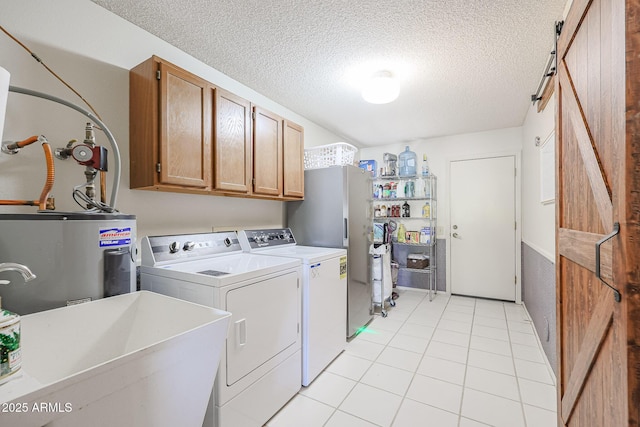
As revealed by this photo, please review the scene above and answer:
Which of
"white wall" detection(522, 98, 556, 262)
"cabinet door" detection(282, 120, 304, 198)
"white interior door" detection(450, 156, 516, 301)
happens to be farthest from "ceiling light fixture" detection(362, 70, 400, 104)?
"white interior door" detection(450, 156, 516, 301)

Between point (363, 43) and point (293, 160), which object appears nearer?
point (363, 43)

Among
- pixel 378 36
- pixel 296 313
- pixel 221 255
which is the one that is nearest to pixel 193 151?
pixel 221 255

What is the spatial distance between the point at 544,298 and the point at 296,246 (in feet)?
7.45

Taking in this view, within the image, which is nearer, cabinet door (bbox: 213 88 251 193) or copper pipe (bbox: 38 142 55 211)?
copper pipe (bbox: 38 142 55 211)

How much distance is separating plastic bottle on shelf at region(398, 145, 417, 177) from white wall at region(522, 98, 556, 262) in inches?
54.5

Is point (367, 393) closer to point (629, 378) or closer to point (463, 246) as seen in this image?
point (629, 378)

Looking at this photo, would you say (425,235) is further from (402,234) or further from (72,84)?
(72,84)

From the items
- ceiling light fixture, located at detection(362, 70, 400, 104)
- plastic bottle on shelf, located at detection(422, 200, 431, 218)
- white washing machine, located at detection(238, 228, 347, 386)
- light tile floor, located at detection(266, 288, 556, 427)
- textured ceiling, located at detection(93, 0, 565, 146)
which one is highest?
textured ceiling, located at detection(93, 0, 565, 146)

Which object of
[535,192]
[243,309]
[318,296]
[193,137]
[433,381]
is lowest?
[433,381]

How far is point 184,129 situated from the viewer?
1737 millimetres

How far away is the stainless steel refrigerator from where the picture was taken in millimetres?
2678

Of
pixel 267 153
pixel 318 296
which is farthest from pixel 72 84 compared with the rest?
pixel 318 296

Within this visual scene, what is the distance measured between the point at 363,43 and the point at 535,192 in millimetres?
2379

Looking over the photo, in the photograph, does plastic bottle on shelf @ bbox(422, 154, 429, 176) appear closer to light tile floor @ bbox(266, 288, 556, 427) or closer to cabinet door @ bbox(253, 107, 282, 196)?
light tile floor @ bbox(266, 288, 556, 427)
